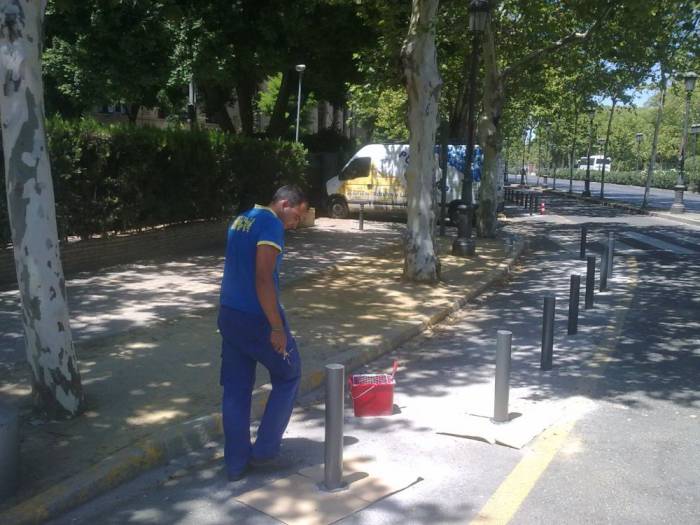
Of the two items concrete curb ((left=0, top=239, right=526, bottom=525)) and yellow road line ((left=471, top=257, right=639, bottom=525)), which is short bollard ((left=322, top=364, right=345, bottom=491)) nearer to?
yellow road line ((left=471, top=257, right=639, bottom=525))

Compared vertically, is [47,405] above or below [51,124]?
below

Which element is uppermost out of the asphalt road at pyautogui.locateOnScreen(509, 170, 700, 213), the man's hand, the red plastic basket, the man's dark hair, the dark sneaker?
the man's dark hair

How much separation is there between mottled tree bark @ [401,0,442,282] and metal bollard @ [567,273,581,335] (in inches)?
127

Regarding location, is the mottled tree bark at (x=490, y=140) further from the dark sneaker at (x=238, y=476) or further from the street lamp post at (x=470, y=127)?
the dark sneaker at (x=238, y=476)

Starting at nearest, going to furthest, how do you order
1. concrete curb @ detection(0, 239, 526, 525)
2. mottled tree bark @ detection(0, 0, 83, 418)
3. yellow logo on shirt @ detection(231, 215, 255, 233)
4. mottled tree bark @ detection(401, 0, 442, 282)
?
1. concrete curb @ detection(0, 239, 526, 525)
2. yellow logo on shirt @ detection(231, 215, 255, 233)
3. mottled tree bark @ detection(0, 0, 83, 418)
4. mottled tree bark @ detection(401, 0, 442, 282)

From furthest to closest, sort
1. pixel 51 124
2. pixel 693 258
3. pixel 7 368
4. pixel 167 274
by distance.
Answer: pixel 693 258 → pixel 167 274 → pixel 51 124 → pixel 7 368

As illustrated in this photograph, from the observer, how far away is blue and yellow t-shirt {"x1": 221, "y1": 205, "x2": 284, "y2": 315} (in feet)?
13.2

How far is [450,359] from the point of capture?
738 centimetres

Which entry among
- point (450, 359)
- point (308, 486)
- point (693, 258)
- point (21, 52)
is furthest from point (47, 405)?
point (693, 258)

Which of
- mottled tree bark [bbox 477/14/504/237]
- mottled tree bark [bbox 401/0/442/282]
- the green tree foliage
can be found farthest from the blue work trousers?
mottled tree bark [bbox 477/14/504/237]

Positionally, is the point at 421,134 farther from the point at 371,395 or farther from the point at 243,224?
the point at 243,224

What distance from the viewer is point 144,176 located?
40.4 feet

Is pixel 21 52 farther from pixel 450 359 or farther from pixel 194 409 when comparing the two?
pixel 450 359

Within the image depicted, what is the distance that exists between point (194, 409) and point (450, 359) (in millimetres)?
3090
